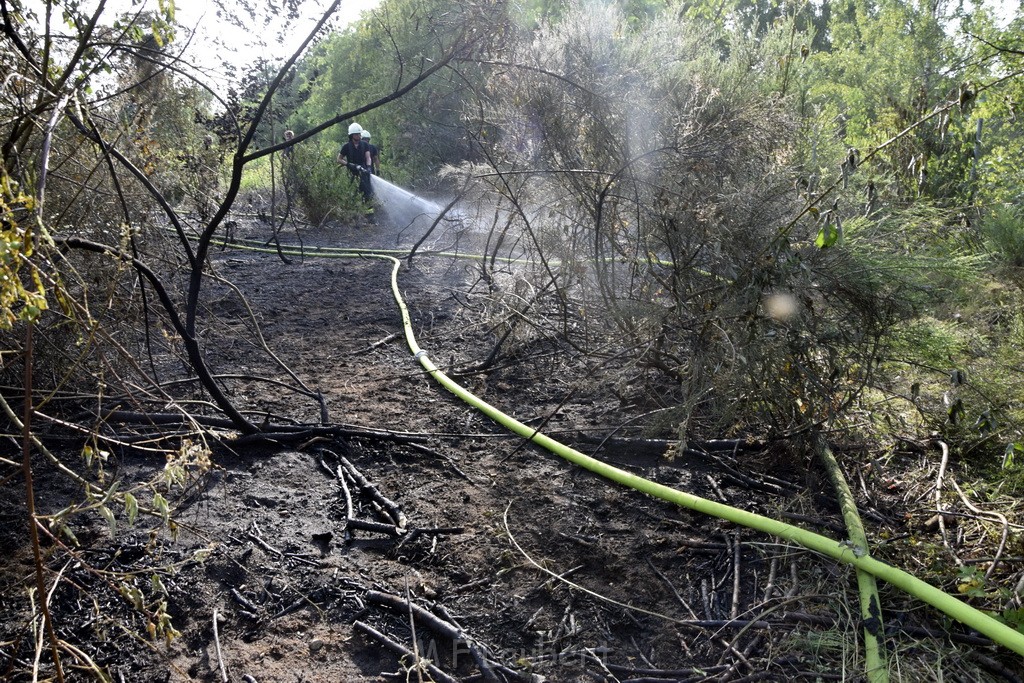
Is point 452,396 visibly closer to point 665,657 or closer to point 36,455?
point 36,455

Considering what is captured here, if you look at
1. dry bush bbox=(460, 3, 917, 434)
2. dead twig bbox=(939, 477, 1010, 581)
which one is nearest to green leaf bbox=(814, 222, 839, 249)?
dry bush bbox=(460, 3, 917, 434)

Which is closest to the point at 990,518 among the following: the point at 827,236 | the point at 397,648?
the point at 827,236

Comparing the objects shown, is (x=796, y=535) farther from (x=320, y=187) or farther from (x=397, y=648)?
(x=320, y=187)

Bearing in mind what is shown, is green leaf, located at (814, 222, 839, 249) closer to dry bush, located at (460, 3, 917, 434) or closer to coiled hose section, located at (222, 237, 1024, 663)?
dry bush, located at (460, 3, 917, 434)

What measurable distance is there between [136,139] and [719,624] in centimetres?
492

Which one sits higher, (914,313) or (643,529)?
(914,313)

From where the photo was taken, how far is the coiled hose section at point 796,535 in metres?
2.35

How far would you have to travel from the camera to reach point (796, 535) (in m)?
2.90

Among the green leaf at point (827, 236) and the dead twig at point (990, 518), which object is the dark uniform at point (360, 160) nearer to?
the green leaf at point (827, 236)

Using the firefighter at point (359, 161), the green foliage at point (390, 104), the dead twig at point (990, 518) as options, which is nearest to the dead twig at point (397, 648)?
the dead twig at point (990, 518)

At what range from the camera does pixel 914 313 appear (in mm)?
3389

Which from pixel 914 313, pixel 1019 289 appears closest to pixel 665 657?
pixel 914 313

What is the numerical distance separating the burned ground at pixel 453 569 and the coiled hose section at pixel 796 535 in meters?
0.08

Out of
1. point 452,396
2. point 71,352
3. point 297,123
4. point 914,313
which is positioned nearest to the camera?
point 914,313
